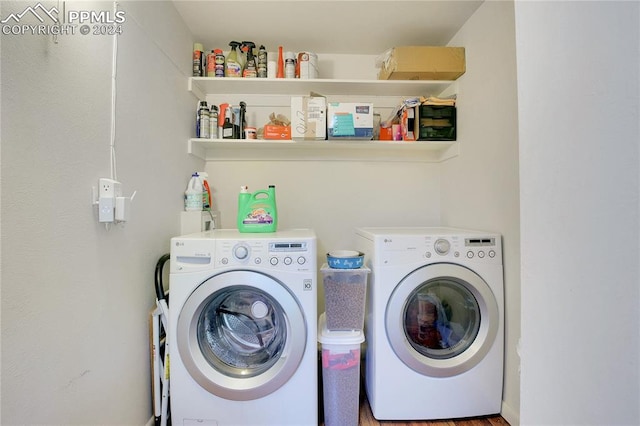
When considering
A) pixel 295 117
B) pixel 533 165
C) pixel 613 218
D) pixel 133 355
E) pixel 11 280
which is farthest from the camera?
pixel 295 117

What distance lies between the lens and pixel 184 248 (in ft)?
4.14

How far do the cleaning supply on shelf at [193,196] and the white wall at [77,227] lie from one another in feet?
0.92

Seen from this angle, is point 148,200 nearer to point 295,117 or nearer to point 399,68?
point 295,117

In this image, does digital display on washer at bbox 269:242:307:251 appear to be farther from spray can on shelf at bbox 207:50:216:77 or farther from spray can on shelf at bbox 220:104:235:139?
spray can on shelf at bbox 207:50:216:77

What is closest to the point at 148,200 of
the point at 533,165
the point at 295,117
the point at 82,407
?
the point at 82,407

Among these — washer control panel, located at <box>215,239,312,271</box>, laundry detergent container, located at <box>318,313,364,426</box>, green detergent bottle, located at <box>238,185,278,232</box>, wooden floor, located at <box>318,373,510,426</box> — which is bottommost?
wooden floor, located at <box>318,373,510,426</box>

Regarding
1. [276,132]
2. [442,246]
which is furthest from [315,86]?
[442,246]

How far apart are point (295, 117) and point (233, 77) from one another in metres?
0.51

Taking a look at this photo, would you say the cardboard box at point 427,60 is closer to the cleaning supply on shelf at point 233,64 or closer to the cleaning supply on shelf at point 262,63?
the cleaning supply on shelf at point 262,63

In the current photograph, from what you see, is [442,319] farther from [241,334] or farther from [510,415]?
[241,334]

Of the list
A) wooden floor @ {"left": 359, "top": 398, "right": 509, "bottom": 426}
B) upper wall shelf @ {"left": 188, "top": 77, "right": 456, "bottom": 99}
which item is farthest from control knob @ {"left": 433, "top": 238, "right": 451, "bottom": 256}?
upper wall shelf @ {"left": 188, "top": 77, "right": 456, "bottom": 99}

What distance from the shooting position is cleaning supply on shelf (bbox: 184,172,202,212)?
5.65 ft

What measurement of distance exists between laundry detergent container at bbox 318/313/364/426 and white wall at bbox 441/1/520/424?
0.76m

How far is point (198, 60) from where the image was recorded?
184cm
